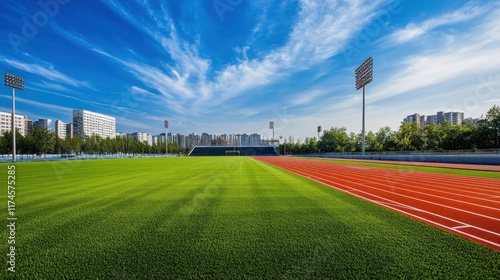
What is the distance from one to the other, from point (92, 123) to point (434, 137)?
503 ft

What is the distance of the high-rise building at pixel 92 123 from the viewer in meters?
122

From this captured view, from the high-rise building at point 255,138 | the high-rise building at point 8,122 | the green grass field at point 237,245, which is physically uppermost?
the high-rise building at point 8,122

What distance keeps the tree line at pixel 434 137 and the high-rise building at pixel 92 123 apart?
122 m

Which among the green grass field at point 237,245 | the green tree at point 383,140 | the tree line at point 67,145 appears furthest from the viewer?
the green tree at point 383,140

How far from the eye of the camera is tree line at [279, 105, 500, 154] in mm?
37625

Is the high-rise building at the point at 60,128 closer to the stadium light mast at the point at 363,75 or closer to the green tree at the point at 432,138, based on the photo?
the stadium light mast at the point at 363,75

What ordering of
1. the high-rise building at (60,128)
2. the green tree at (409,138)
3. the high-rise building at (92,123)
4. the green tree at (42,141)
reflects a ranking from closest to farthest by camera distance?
1. the green tree at (409,138)
2. the green tree at (42,141)
3. the high-rise building at (92,123)
4. the high-rise building at (60,128)

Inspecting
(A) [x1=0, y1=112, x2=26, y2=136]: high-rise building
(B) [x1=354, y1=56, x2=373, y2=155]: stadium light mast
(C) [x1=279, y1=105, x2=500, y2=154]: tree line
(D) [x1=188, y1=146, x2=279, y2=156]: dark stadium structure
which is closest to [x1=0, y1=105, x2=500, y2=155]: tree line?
(C) [x1=279, y1=105, x2=500, y2=154]: tree line

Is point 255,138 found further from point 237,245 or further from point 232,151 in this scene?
point 237,245

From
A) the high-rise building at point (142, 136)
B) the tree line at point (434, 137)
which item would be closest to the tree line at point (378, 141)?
the tree line at point (434, 137)

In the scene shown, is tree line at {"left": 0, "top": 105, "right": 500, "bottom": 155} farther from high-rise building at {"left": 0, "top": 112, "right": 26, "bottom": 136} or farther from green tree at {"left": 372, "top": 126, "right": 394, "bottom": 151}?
high-rise building at {"left": 0, "top": 112, "right": 26, "bottom": 136}

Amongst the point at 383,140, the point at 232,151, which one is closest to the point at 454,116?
the point at 383,140

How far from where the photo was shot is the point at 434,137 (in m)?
46.6

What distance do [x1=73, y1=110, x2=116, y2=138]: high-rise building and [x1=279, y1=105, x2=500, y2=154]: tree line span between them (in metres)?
122
